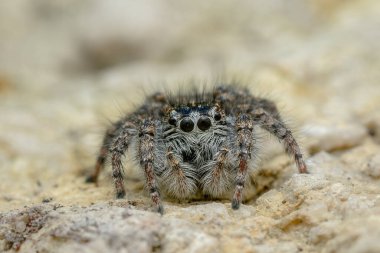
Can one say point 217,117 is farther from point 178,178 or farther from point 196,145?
point 178,178

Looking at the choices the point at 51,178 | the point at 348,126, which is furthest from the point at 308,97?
the point at 51,178

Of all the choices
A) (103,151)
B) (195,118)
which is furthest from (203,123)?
(103,151)

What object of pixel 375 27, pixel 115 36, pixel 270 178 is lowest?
pixel 270 178

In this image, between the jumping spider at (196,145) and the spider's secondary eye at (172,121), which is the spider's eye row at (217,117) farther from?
the spider's secondary eye at (172,121)

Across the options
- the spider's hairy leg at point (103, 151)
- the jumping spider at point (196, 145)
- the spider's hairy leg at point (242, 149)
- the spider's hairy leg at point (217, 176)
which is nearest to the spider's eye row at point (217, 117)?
the jumping spider at point (196, 145)

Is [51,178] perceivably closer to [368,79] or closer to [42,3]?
[368,79]

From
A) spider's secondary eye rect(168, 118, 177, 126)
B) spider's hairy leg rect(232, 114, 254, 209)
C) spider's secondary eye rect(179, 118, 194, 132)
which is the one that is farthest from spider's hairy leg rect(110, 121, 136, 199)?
spider's hairy leg rect(232, 114, 254, 209)
